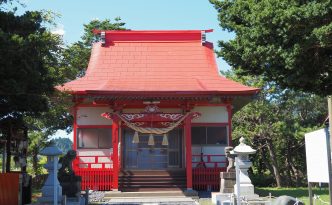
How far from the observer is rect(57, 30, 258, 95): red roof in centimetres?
1888

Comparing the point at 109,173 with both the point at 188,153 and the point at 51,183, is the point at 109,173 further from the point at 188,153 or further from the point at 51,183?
the point at 51,183

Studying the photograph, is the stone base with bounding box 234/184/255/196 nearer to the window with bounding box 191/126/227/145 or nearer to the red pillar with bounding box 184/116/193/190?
the red pillar with bounding box 184/116/193/190

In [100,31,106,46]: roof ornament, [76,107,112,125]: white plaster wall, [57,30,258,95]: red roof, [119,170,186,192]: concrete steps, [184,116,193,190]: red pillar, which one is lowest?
[119,170,186,192]: concrete steps

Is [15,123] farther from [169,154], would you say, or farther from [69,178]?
[169,154]

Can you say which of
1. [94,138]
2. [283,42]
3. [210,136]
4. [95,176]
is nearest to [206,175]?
[210,136]

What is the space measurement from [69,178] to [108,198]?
351 centimetres

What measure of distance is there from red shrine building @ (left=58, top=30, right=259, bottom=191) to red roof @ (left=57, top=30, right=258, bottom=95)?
47mm

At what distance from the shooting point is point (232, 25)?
33.8 ft

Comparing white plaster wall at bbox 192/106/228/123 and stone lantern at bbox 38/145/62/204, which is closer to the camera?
stone lantern at bbox 38/145/62/204

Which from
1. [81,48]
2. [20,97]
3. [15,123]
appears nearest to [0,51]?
[20,97]

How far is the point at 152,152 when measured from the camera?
19.8 meters

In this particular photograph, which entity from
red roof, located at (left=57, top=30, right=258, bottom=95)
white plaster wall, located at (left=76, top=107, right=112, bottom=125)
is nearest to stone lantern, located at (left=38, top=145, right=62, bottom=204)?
red roof, located at (left=57, top=30, right=258, bottom=95)

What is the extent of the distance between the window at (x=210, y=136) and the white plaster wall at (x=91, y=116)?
12.8ft

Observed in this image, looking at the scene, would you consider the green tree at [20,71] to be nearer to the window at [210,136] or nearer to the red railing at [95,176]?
the red railing at [95,176]
